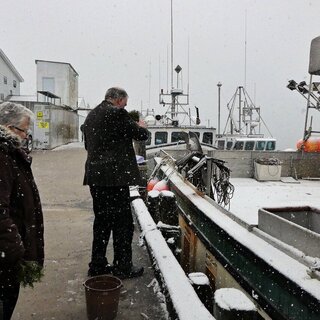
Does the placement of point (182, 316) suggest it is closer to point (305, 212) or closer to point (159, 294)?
point (159, 294)

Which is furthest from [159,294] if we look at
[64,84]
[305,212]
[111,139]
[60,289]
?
[64,84]

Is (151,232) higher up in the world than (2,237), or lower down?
lower down

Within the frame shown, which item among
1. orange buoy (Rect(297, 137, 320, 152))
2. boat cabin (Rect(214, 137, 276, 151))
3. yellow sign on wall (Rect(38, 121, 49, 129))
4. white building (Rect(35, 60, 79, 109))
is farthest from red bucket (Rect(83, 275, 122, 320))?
white building (Rect(35, 60, 79, 109))

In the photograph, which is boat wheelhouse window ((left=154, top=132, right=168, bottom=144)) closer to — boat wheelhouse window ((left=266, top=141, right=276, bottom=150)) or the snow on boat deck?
boat wheelhouse window ((left=266, top=141, right=276, bottom=150))

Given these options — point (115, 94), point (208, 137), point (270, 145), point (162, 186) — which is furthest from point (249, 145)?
point (115, 94)

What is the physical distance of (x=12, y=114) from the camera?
2.43m

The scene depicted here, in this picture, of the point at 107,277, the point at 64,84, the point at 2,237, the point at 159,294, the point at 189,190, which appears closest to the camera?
the point at 2,237

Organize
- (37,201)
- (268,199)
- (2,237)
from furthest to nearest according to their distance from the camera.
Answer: (268,199) → (37,201) → (2,237)

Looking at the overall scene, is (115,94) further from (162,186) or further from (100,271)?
(162,186)

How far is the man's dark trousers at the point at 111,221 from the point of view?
3920 mm

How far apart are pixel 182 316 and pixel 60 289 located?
2.05m

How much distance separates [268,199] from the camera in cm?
739

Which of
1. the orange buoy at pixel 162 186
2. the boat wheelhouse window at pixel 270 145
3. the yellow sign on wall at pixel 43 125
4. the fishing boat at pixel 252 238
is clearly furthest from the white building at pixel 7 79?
the fishing boat at pixel 252 238

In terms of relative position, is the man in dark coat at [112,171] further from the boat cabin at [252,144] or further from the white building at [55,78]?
the white building at [55,78]
